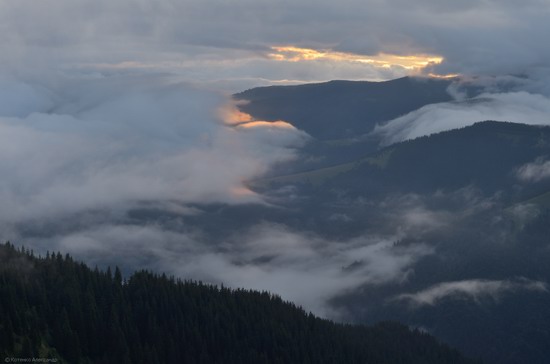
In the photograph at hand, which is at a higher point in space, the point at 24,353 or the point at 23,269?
the point at 23,269

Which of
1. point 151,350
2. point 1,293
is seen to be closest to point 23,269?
point 1,293

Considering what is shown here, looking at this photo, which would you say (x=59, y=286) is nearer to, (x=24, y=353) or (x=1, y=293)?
(x=1, y=293)

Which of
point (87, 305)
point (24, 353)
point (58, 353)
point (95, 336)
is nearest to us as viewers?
point (24, 353)

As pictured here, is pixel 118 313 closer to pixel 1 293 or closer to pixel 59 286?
pixel 59 286

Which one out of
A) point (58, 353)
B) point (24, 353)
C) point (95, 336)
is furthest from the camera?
point (95, 336)

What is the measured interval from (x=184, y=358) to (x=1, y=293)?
148 ft

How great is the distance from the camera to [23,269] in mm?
199000

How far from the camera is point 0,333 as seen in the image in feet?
513

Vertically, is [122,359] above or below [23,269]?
below

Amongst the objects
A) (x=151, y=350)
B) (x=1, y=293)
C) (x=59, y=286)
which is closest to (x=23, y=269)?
(x=59, y=286)

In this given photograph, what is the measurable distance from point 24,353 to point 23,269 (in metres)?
48.2

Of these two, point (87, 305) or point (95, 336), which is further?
point (87, 305)

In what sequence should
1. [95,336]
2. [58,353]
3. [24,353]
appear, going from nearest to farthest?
1. [24,353]
2. [58,353]
3. [95,336]

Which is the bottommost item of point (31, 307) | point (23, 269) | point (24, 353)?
point (24, 353)
